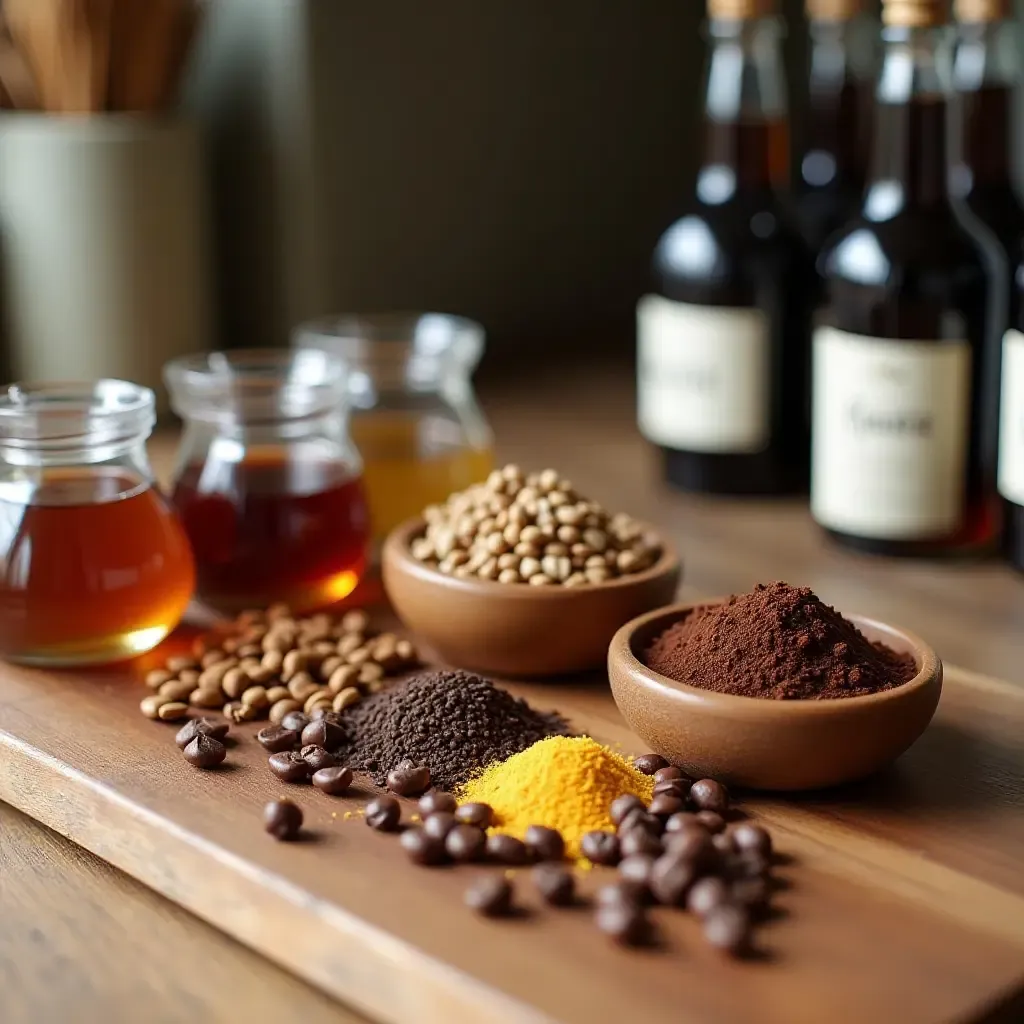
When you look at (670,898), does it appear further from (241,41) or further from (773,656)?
(241,41)

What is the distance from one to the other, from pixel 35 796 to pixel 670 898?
37 cm

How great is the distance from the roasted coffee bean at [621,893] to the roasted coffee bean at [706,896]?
0.07 ft


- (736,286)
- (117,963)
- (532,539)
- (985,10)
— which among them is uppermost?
(985,10)

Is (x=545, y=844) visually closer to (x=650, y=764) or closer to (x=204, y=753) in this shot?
(x=650, y=764)

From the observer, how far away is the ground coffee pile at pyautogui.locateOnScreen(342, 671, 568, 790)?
89 centimetres

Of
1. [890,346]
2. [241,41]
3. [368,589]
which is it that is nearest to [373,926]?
[368,589]

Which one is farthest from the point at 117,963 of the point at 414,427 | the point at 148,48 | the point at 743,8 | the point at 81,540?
the point at 148,48

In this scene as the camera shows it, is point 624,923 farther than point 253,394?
No

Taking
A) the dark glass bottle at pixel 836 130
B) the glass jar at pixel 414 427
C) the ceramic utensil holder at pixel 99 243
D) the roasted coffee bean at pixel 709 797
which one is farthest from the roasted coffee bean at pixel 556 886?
the ceramic utensil holder at pixel 99 243

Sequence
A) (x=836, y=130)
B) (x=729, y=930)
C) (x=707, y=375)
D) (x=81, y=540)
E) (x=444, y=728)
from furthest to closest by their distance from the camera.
Result: (x=836, y=130) → (x=707, y=375) → (x=81, y=540) → (x=444, y=728) → (x=729, y=930)

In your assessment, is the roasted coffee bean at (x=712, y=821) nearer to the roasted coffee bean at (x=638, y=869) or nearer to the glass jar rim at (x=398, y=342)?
the roasted coffee bean at (x=638, y=869)

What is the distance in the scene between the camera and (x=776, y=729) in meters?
0.82

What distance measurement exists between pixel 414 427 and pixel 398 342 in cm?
10

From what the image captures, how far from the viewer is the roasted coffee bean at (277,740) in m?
0.91
